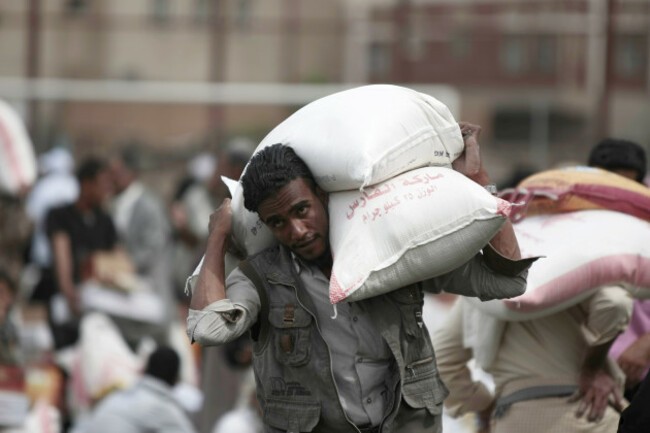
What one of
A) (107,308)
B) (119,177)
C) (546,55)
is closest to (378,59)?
(546,55)

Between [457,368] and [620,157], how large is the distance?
3.16 feet

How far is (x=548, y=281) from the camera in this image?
4.59m

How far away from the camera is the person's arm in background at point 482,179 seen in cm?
412

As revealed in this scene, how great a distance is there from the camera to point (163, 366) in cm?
747

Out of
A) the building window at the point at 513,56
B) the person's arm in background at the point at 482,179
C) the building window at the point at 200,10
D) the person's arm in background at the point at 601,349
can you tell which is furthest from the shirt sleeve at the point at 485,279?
the building window at the point at 200,10

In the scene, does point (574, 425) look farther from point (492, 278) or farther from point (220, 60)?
point (220, 60)

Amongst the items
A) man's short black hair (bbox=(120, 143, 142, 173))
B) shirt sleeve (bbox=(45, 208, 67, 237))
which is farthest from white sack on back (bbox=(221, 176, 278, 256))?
man's short black hair (bbox=(120, 143, 142, 173))

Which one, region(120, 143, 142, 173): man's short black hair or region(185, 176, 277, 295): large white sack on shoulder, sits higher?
region(185, 176, 277, 295): large white sack on shoulder

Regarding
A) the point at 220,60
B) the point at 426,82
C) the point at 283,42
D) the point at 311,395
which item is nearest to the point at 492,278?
the point at 311,395

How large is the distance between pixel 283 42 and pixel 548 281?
633 inches

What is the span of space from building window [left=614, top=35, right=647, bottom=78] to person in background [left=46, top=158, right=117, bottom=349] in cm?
1156

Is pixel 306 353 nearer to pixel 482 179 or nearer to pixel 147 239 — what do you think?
pixel 482 179

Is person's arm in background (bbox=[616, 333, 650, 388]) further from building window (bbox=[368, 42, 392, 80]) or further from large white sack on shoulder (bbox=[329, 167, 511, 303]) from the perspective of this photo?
building window (bbox=[368, 42, 392, 80])

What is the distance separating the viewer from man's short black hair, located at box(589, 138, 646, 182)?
5.22 meters
